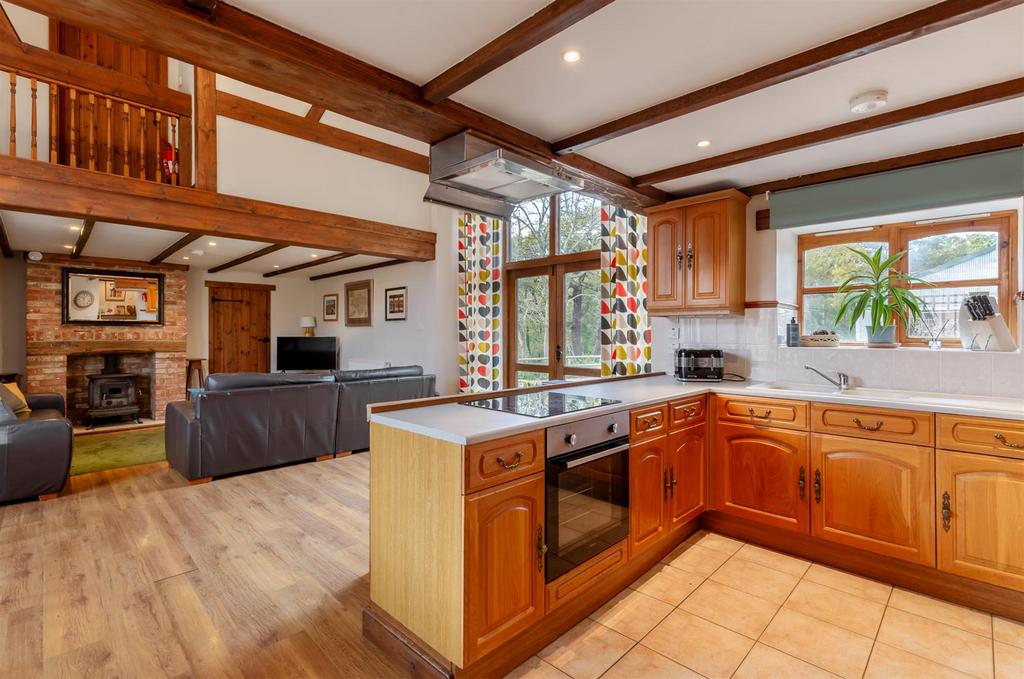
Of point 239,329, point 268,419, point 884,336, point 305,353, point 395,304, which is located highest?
point 395,304

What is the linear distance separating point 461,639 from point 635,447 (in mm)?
1178

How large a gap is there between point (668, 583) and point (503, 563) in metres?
1.19

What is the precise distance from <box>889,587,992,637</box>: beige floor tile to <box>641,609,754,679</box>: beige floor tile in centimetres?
91

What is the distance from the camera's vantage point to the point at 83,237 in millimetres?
5094

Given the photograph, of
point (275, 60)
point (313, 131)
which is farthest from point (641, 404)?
point (313, 131)

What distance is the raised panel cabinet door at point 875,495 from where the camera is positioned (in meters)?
2.25

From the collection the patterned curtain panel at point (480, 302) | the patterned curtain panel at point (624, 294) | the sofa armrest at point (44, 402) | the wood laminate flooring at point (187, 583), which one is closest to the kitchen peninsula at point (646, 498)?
the wood laminate flooring at point (187, 583)

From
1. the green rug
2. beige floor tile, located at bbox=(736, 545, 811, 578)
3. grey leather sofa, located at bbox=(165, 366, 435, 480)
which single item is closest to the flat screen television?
the green rug

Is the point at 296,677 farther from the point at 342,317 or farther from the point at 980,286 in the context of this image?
the point at 342,317

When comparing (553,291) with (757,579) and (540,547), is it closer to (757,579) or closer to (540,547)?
→ (757,579)

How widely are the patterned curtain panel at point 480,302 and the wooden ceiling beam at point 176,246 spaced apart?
9.72 feet

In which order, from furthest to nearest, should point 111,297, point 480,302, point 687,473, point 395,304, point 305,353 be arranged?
1. point 305,353
2. point 395,304
3. point 111,297
4. point 480,302
5. point 687,473

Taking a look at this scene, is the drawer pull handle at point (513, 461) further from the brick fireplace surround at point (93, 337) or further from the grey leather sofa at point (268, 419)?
the brick fireplace surround at point (93, 337)

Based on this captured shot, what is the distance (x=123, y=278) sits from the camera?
261 inches
